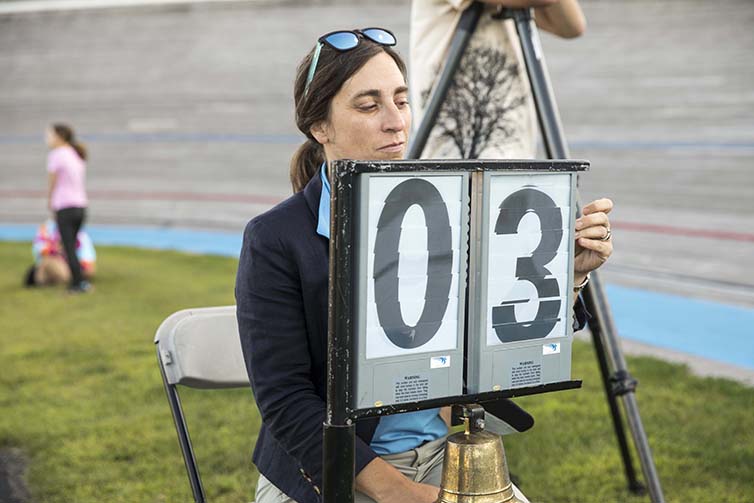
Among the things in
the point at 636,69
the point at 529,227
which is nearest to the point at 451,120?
the point at 529,227

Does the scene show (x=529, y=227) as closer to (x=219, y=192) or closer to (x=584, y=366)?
(x=584, y=366)

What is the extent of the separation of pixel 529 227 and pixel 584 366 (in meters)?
4.56

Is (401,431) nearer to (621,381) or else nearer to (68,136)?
(621,381)

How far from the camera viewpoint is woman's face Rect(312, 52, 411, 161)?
78.2 inches

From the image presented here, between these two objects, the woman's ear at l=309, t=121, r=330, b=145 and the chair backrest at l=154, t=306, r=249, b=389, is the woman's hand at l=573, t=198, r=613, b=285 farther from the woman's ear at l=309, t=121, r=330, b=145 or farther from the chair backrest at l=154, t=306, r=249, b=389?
the chair backrest at l=154, t=306, r=249, b=389

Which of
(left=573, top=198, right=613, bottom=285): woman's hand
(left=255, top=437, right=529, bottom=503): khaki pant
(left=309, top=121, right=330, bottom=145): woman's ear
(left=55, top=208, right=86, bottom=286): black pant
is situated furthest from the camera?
(left=55, top=208, right=86, bottom=286): black pant

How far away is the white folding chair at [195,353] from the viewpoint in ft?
8.57

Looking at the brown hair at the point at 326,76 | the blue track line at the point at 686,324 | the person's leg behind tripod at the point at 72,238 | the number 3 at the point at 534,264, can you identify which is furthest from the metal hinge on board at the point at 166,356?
the person's leg behind tripod at the point at 72,238

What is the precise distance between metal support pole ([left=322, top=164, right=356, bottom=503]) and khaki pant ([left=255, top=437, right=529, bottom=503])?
0.61m

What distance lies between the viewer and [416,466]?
7.25 ft

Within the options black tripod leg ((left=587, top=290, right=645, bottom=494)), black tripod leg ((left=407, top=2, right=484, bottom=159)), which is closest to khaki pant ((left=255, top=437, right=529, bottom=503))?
black tripod leg ((left=407, top=2, right=484, bottom=159))

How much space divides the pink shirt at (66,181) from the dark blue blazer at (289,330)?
8.27 m

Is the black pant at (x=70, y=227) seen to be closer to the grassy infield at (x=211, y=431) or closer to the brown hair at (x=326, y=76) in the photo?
the grassy infield at (x=211, y=431)

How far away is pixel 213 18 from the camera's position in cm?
2725
